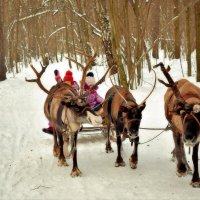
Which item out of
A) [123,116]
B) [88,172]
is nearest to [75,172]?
[88,172]

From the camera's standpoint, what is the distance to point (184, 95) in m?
5.69

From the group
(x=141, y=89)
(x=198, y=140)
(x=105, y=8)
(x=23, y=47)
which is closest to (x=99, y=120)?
(x=198, y=140)

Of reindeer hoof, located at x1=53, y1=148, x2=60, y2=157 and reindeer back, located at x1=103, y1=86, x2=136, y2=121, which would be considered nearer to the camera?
reindeer back, located at x1=103, y1=86, x2=136, y2=121

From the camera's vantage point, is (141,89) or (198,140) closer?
(198,140)

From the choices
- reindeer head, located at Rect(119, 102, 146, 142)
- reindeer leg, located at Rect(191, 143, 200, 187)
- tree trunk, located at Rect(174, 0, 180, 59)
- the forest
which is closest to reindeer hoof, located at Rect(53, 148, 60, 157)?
reindeer head, located at Rect(119, 102, 146, 142)

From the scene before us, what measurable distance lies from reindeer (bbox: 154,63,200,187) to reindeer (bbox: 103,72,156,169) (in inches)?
22.5

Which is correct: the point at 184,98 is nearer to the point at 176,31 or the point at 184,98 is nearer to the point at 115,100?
the point at 115,100

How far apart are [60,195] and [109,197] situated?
730 mm

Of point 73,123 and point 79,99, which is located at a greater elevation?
point 79,99

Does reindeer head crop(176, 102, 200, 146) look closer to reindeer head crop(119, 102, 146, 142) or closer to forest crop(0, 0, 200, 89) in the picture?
reindeer head crop(119, 102, 146, 142)

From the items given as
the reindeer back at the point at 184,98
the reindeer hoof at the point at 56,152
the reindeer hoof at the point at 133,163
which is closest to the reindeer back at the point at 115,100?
the reindeer back at the point at 184,98

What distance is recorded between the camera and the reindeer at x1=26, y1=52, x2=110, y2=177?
20.3ft

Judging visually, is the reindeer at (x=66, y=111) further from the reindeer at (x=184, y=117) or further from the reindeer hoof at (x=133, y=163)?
the reindeer at (x=184, y=117)

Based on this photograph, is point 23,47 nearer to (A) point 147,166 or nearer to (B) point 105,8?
(B) point 105,8
